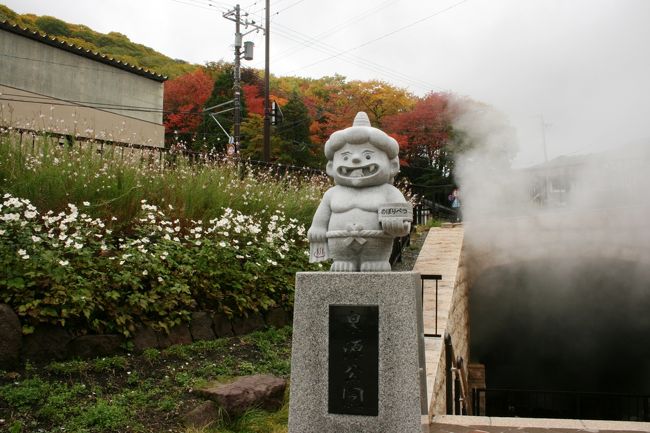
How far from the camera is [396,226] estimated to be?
10.0 feet

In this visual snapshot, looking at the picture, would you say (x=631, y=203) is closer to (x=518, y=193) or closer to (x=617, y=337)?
(x=518, y=193)

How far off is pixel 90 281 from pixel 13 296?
0.56 metres

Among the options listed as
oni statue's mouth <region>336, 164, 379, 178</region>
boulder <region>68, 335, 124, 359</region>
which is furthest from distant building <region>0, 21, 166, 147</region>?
oni statue's mouth <region>336, 164, 379, 178</region>

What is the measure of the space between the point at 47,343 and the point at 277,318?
2.45 meters

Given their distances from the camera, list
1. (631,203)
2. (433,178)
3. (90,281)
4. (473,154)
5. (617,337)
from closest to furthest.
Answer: (90,281) < (631,203) < (617,337) < (473,154) < (433,178)

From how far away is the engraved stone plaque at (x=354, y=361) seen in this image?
9.65 ft

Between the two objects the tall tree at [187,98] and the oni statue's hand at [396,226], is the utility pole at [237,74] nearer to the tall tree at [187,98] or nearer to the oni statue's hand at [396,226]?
the tall tree at [187,98]

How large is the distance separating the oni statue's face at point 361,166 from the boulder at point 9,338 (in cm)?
268

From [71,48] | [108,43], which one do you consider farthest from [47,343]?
[108,43]

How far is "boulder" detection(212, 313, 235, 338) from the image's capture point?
5148mm

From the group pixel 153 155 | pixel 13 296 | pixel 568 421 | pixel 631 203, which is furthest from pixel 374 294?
pixel 631 203

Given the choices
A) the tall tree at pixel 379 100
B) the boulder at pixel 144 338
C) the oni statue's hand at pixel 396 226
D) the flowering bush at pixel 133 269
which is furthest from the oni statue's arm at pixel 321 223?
the tall tree at pixel 379 100

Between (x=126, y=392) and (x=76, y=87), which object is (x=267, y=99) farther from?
(x=126, y=392)

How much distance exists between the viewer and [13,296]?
394 cm
